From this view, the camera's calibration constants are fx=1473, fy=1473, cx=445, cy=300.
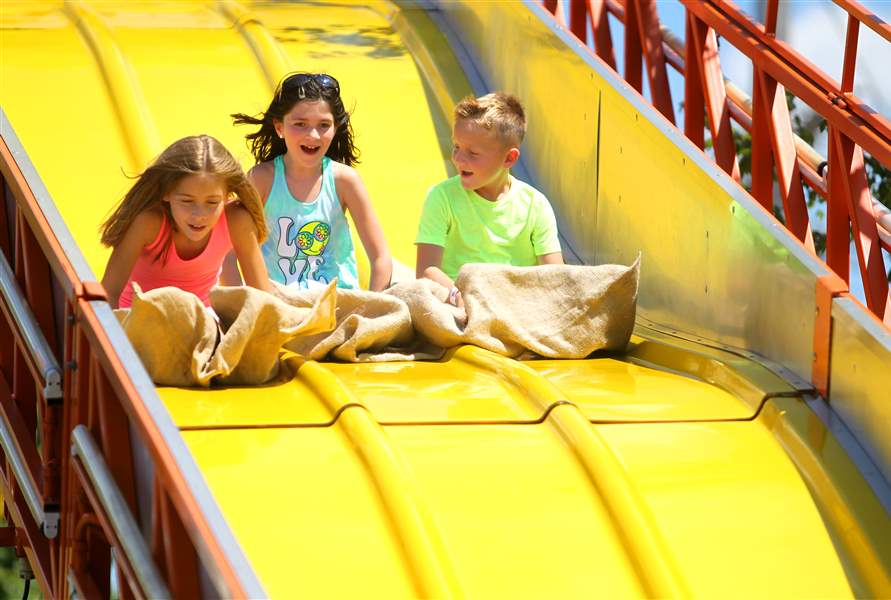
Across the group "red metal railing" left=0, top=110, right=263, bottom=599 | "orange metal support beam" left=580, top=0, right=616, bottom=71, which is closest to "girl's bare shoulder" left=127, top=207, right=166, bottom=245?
"red metal railing" left=0, top=110, right=263, bottom=599

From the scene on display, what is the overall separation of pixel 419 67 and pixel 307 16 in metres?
0.64

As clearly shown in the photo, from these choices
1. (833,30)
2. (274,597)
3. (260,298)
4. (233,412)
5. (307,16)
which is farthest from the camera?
(307,16)

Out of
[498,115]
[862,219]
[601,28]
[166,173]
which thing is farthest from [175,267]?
[601,28]

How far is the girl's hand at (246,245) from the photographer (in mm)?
3852

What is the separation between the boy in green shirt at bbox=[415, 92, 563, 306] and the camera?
174 inches

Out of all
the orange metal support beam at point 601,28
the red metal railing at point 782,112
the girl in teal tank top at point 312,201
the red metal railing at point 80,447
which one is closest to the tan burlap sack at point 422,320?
the red metal railing at point 80,447

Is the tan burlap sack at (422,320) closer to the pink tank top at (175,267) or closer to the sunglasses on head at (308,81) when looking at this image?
the pink tank top at (175,267)

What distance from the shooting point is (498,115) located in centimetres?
446

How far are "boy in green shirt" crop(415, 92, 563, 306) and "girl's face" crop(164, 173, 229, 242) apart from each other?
2.63ft

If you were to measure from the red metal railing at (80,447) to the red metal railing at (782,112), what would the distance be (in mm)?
2365

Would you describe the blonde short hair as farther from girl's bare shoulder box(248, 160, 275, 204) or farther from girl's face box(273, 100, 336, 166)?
girl's bare shoulder box(248, 160, 275, 204)

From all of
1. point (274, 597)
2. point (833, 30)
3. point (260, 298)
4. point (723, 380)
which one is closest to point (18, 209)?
point (260, 298)

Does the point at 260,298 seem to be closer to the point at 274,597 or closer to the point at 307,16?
the point at 274,597

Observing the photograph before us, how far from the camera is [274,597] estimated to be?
265cm
